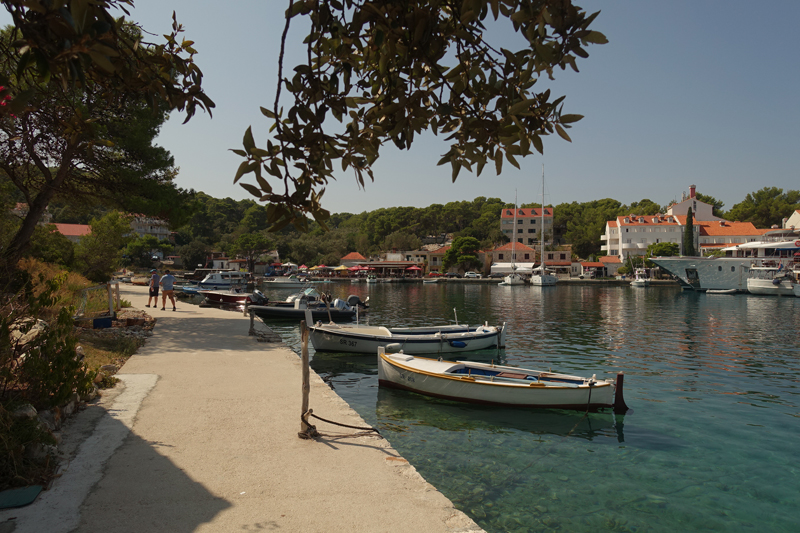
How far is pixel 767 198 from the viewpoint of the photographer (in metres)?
96.4

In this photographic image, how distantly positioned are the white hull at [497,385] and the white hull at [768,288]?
184ft

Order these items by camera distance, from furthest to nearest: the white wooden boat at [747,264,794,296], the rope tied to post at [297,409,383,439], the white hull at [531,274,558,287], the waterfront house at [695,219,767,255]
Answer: the waterfront house at [695,219,767,255] < the white hull at [531,274,558,287] < the white wooden boat at [747,264,794,296] < the rope tied to post at [297,409,383,439]

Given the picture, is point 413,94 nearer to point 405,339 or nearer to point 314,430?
point 314,430

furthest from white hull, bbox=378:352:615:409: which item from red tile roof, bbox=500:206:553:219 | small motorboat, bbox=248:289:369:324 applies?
red tile roof, bbox=500:206:553:219

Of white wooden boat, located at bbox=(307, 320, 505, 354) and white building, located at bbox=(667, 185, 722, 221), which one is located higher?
white building, located at bbox=(667, 185, 722, 221)

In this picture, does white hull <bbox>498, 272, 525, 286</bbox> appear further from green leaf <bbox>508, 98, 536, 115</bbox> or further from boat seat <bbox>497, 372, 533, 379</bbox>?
green leaf <bbox>508, 98, 536, 115</bbox>

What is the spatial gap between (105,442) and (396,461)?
11.6 feet

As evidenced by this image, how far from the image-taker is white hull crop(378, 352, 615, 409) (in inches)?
404

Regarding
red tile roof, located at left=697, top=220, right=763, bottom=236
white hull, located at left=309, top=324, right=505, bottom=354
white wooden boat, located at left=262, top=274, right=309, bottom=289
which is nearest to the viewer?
white hull, located at left=309, top=324, right=505, bottom=354

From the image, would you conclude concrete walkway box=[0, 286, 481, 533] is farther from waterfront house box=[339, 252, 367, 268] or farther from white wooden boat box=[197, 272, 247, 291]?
waterfront house box=[339, 252, 367, 268]

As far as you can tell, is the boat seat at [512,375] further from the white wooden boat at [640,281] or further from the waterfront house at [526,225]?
the waterfront house at [526,225]

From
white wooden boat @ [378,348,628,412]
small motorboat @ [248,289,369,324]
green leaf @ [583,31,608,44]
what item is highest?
green leaf @ [583,31,608,44]

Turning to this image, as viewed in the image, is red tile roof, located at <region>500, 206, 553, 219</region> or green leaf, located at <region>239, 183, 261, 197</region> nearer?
green leaf, located at <region>239, 183, 261, 197</region>

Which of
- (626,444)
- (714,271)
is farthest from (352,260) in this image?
(626,444)
